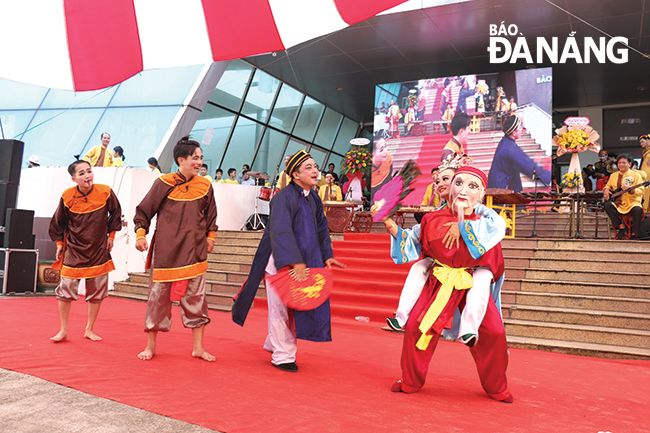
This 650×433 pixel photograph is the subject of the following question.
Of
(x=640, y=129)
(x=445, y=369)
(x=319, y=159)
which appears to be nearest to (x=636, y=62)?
(x=640, y=129)

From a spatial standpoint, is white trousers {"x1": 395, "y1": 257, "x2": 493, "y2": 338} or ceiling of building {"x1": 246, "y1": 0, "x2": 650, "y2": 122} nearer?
white trousers {"x1": 395, "y1": 257, "x2": 493, "y2": 338}

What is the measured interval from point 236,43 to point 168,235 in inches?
61.5

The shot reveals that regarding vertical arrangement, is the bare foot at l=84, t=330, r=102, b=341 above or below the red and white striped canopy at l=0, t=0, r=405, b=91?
below

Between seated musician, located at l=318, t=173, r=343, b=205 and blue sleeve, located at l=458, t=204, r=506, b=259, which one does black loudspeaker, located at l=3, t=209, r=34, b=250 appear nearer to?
seated musician, located at l=318, t=173, r=343, b=205

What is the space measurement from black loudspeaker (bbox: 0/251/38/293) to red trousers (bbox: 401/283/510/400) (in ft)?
20.6

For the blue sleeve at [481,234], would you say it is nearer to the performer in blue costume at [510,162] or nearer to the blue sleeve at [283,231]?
the blue sleeve at [283,231]

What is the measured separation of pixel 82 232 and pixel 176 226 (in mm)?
1114

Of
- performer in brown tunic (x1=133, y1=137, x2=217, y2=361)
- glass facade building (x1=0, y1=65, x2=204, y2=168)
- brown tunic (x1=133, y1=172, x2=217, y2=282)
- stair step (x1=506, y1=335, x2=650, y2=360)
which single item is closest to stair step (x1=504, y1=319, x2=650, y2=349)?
stair step (x1=506, y1=335, x2=650, y2=360)

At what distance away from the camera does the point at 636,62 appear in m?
11.8

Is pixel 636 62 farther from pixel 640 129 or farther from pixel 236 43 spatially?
pixel 236 43

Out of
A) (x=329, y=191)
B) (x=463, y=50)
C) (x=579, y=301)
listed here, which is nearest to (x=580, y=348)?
(x=579, y=301)

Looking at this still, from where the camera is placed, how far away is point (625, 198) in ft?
23.6

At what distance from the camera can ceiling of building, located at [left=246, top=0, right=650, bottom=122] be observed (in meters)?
9.75

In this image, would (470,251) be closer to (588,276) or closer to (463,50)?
(588,276)
